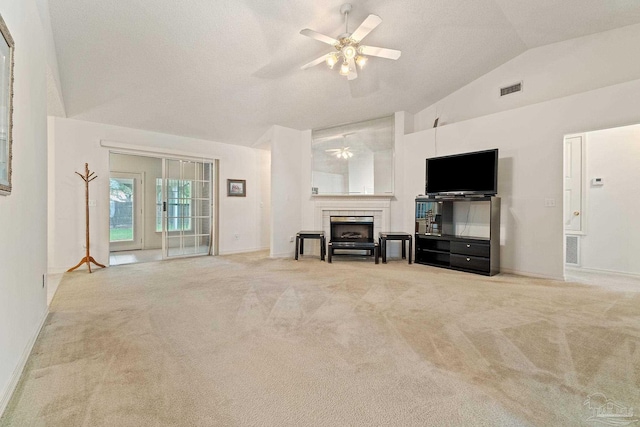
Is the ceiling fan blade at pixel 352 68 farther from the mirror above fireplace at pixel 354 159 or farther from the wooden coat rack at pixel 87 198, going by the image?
the wooden coat rack at pixel 87 198

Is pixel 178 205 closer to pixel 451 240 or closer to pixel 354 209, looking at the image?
pixel 354 209

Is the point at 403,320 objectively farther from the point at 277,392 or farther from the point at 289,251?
the point at 289,251

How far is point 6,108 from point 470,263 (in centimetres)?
517

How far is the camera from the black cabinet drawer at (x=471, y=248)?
14.4 ft

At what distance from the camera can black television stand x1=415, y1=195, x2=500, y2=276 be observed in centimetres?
443

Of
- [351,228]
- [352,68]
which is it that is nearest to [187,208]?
[351,228]

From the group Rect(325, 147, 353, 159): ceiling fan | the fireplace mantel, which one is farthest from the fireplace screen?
Rect(325, 147, 353, 159): ceiling fan

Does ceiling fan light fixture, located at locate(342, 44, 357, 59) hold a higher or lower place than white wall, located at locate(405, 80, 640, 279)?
higher

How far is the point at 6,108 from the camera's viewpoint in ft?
5.31

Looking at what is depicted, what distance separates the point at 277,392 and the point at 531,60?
224 inches

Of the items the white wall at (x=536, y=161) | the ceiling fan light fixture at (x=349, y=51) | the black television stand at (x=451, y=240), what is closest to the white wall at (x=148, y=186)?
the ceiling fan light fixture at (x=349, y=51)

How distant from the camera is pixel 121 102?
445 cm

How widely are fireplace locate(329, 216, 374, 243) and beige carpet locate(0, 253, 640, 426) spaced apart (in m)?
2.50

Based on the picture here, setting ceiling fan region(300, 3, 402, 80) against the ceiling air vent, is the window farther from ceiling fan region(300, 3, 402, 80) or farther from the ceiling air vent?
the ceiling air vent
